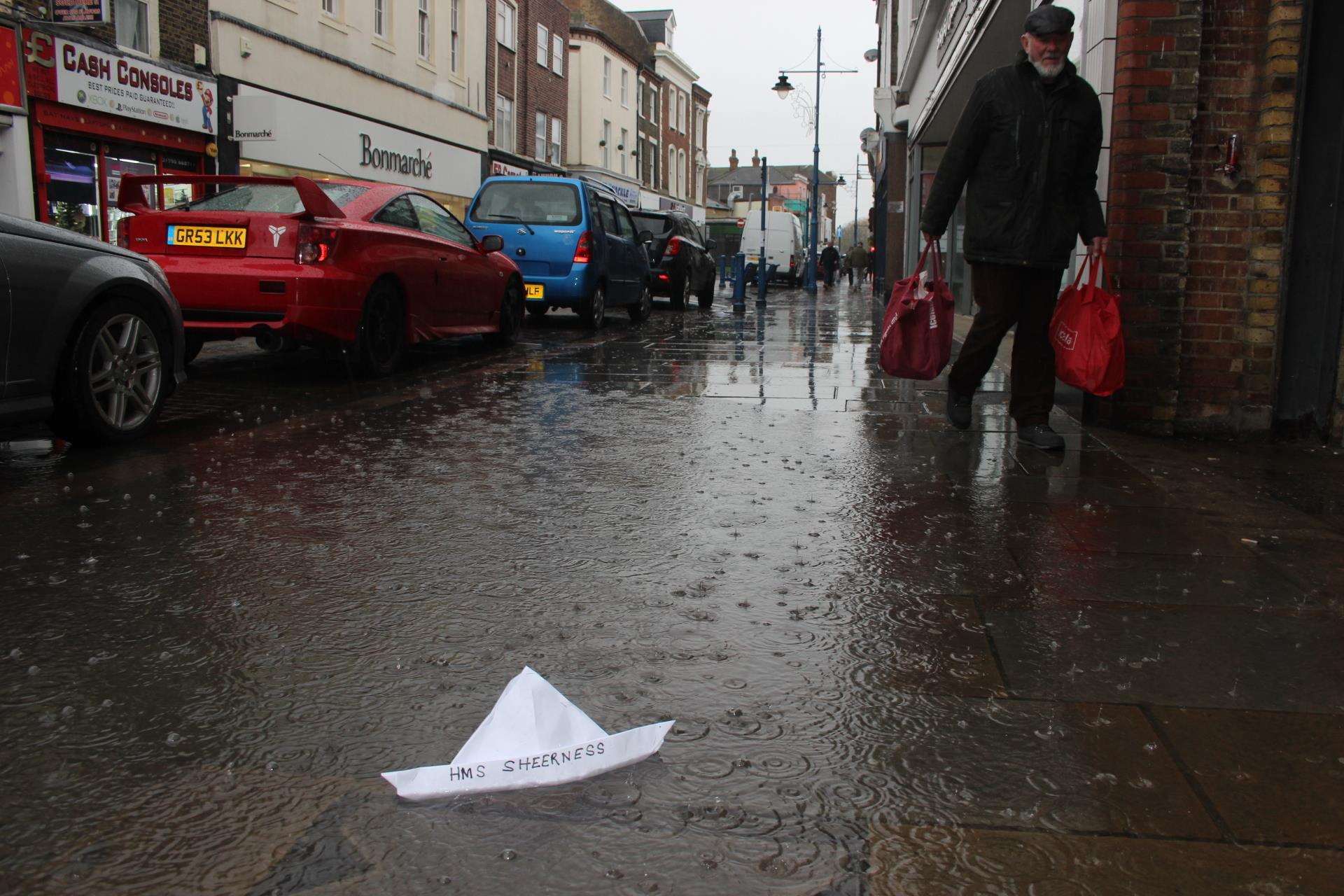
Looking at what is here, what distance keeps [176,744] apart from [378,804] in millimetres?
498

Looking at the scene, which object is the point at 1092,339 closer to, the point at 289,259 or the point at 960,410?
the point at 960,410

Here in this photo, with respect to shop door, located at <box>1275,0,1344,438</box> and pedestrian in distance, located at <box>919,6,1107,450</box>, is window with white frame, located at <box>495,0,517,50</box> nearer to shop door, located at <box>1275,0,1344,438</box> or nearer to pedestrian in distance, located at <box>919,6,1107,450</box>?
pedestrian in distance, located at <box>919,6,1107,450</box>

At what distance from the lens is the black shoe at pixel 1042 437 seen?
219 inches

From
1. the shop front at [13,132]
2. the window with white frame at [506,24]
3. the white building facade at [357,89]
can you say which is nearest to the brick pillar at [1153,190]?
the shop front at [13,132]

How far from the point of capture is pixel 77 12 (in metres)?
14.8

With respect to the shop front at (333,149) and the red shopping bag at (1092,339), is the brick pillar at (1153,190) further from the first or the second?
the shop front at (333,149)

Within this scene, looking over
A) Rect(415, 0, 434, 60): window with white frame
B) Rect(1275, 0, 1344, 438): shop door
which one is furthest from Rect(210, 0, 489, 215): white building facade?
Rect(1275, 0, 1344, 438): shop door

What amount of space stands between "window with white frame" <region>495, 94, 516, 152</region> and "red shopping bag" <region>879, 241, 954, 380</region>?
31064 millimetres

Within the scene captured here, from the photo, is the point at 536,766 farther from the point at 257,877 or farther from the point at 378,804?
the point at 257,877

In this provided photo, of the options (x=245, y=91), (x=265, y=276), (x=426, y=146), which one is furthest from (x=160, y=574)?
(x=426, y=146)

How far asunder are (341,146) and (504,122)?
13.7 metres

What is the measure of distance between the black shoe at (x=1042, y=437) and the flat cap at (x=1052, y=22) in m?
1.85

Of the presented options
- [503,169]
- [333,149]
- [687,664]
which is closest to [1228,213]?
[687,664]

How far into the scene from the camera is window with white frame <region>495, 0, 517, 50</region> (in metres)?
34.7
